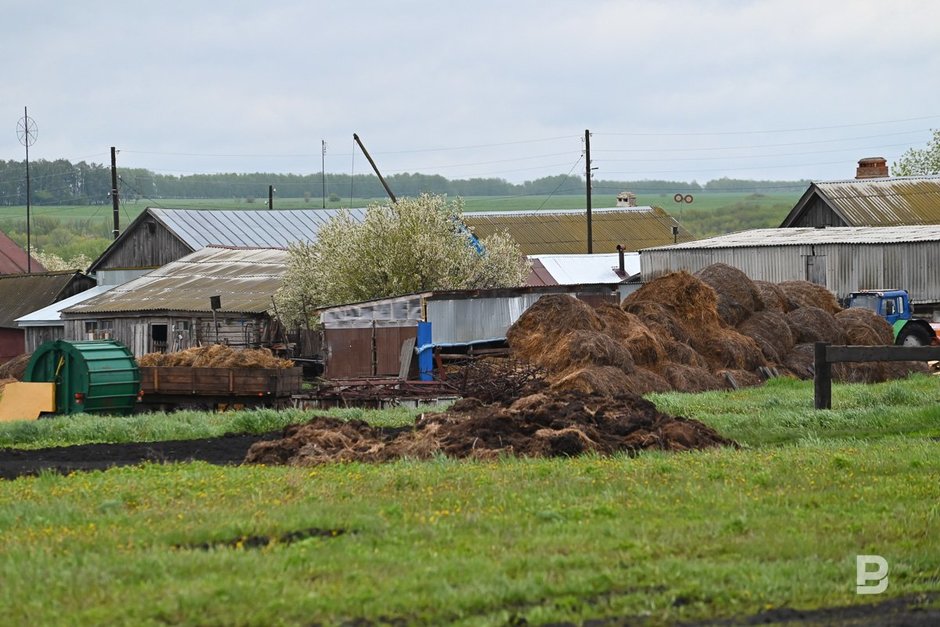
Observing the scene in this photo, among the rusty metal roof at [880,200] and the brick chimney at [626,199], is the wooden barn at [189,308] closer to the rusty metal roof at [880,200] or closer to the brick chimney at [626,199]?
the rusty metal roof at [880,200]

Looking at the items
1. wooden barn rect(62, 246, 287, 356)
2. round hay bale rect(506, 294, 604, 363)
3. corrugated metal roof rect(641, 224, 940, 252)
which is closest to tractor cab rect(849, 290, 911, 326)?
corrugated metal roof rect(641, 224, 940, 252)

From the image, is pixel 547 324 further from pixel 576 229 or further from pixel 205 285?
pixel 576 229

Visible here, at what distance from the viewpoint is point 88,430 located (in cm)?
2364

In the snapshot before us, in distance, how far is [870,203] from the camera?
67.1m

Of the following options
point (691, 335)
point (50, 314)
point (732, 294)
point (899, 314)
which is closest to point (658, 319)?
point (691, 335)

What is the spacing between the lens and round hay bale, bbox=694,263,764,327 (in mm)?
39688

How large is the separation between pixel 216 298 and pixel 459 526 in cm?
4183

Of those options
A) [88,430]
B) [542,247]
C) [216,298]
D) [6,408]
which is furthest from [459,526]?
[542,247]

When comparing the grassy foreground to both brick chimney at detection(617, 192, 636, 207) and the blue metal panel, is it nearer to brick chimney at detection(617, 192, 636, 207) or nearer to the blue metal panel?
the blue metal panel

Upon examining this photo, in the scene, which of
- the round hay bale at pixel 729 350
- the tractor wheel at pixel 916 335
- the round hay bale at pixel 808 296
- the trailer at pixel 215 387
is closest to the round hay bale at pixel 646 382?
the round hay bale at pixel 729 350

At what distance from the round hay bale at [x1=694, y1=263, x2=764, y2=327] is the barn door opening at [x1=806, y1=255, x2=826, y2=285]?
15581 mm

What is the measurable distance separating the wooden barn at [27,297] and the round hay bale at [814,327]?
44005 mm

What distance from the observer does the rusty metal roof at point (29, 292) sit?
7031 centimetres

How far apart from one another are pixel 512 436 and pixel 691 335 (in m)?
20.0
